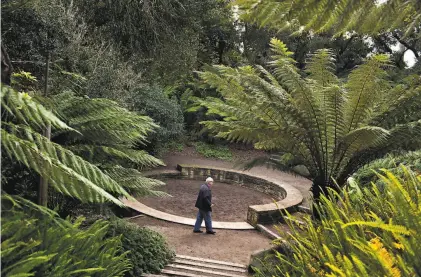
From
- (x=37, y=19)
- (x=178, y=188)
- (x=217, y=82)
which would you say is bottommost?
(x=178, y=188)

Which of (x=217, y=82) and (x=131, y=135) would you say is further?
(x=217, y=82)

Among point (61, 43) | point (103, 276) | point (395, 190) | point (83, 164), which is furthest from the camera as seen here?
point (61, 43)

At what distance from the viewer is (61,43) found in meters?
7.36

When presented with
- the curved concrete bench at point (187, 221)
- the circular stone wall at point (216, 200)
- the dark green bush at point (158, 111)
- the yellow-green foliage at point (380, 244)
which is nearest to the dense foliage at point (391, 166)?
the yellow-green foliage at point (380, 244)

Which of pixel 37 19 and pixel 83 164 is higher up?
pixel 37 19

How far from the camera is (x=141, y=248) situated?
532cm

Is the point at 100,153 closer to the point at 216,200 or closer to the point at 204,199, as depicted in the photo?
the point at 204,199

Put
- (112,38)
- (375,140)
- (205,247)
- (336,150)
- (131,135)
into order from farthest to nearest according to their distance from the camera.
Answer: (112,38), (205,247), (336,150), (375,140), (131,135)

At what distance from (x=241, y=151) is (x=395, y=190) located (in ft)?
44.9

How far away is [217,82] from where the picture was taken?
18.0 ft

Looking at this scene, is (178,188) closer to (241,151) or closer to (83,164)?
(241,151)

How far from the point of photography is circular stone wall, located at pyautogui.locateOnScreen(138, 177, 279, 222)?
29.2 ft

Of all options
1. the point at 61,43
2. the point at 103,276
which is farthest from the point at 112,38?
the point at 103,276

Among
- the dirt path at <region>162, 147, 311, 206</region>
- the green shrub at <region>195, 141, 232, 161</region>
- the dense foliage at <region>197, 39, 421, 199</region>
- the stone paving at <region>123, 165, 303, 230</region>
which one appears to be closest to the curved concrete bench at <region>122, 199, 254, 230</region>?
the stone paving at <region>123, 165, 303, 230</region>
